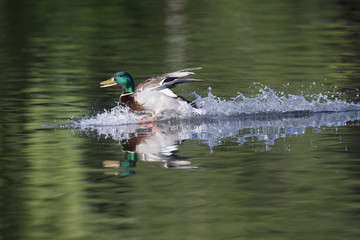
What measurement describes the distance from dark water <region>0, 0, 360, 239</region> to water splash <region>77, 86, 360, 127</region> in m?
0.03

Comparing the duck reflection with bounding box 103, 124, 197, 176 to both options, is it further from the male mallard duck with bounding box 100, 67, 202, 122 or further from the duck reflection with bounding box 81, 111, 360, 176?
the male mallard duck with bounding box 100, 67, 202, 122

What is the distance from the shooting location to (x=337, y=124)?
1166 cm

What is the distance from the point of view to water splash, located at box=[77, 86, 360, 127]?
1233cm

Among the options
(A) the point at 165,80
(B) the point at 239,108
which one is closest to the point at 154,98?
(A) the point at 165,80

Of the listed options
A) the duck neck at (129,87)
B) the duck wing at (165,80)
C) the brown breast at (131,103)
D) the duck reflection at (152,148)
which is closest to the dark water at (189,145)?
the duck reflection at (152,148)

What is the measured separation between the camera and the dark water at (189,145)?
716 centimetres

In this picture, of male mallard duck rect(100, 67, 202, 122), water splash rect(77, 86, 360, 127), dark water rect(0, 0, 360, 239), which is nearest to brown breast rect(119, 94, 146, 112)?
male mallard duck rect(100, 67, 202, 122)

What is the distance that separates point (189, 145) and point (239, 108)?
2.62 m

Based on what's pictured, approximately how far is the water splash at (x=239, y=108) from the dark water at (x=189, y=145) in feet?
0.08

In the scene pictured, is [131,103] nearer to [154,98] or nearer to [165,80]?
[154,98]

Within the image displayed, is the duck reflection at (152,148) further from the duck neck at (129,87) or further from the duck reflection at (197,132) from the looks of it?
the duck neck at (129,87)

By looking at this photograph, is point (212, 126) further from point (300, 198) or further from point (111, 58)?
point (111, 58)

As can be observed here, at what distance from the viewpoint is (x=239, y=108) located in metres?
12.8

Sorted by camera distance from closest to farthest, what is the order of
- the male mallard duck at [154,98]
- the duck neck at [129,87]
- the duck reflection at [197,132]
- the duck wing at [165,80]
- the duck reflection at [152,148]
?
1. the duck reflection at [152,148]
2. the duck reflection at [197,132]
3. the duck wing at [165,80]
4. the male mallard duck at [154,98]
5. the duck neck at [129,87]
